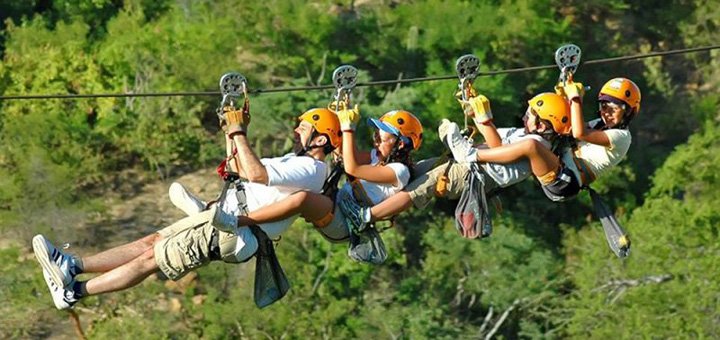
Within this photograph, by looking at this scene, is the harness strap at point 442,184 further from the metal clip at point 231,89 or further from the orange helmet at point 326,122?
the metal clip at point 231,89

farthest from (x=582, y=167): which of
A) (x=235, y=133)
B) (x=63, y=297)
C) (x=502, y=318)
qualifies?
(x=502, y=318)

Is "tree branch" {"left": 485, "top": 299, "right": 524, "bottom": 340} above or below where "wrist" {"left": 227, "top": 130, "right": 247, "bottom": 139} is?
below

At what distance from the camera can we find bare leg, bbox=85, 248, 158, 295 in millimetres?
14086

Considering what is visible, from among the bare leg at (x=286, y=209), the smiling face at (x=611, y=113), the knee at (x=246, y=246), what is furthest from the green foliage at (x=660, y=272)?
the knee at (x=246, y=246)

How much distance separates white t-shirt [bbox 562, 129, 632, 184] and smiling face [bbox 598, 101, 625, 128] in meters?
0.08

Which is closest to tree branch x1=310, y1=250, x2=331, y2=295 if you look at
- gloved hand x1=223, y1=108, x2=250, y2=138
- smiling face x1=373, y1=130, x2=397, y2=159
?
smiling face x1=373, y1=130, x2=397, y2=159

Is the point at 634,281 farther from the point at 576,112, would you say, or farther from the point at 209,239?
the point at 209,239

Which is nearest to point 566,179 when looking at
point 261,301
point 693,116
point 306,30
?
point 261,301

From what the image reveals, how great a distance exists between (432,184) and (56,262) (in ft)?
8.78

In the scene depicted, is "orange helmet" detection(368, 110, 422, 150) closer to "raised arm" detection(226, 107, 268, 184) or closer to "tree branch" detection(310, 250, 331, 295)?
"raised arm" detection(226, 107, 268, 184)

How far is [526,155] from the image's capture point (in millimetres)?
14445

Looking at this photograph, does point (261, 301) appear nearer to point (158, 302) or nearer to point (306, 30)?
point (158, 302)

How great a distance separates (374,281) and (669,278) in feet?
16.6

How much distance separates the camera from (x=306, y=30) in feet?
119
